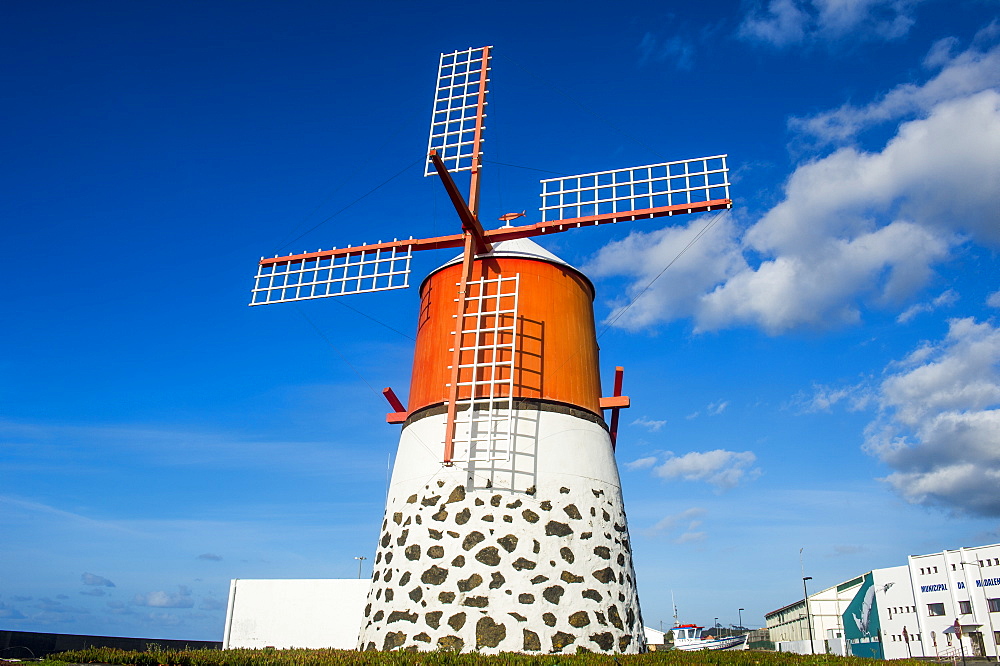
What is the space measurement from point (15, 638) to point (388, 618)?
11.6 meters

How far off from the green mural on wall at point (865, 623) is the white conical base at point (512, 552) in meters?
38.4

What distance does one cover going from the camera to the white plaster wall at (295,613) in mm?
22156

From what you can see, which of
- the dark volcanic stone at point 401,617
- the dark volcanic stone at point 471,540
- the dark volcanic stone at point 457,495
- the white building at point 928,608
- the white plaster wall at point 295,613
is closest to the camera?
the dark volcanic stone at point 401,617

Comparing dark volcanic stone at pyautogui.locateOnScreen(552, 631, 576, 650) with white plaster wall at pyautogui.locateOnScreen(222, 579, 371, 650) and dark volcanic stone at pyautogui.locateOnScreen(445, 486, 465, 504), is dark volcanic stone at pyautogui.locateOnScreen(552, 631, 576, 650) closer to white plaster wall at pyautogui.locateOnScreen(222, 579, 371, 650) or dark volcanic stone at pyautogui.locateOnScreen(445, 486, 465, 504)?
dark volcanic stone at pyautogui.locateOnScreen(445, 486, 465, 504)

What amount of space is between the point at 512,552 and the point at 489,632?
132cm

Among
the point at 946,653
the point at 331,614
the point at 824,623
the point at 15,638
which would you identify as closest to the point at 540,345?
the point at 331,614

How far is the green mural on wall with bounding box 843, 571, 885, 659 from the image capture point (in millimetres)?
43331

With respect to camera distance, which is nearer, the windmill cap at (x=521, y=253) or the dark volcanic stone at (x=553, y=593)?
the dark volcanic stone at (x=553, y=593)

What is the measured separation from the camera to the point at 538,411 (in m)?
13.2

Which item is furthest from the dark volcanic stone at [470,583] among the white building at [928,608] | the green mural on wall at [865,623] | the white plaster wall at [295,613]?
the green mural on wall at [865,623]

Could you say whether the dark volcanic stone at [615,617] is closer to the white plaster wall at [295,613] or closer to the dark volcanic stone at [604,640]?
the dark volcanic stone at [604,640]

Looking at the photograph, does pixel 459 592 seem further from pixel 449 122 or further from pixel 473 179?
pixel 449 122

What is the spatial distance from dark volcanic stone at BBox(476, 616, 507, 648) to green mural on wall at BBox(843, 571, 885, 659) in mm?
40031

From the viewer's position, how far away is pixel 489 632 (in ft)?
36.9
